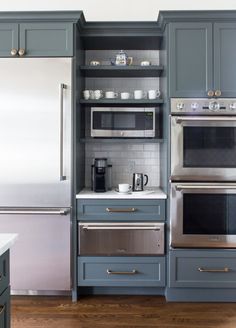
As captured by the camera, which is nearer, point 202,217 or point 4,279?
point 4,279

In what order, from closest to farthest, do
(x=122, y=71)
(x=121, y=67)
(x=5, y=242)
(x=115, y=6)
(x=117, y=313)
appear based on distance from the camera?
1. (x=5, y=242)
2. (x=117, y=313)
3. (x=121, y=67)
4. (x=122, y=71)
5. (x=115, y=6)

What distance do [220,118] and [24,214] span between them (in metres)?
1.78

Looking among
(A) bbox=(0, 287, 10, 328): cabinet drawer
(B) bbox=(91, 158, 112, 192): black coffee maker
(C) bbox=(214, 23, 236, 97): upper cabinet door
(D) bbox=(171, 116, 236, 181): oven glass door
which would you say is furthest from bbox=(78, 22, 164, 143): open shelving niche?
(A) bbox=(0, 287, 10, 328): cabinet drawer

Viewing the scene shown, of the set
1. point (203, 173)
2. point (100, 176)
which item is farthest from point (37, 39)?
point (203, 173)

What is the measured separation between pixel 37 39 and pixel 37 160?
100cm

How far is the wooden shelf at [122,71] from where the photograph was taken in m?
2.85

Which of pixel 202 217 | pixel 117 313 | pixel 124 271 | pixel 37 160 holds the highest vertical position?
pixel 37 160

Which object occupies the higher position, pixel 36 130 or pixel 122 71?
pixel 122 71

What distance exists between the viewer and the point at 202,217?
2.62 metres

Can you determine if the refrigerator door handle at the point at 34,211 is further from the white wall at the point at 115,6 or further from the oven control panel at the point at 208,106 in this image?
the white wall at the point at 115,6

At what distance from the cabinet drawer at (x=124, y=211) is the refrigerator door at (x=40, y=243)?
0.51 ft

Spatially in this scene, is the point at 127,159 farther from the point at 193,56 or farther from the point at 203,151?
the point at 193,56

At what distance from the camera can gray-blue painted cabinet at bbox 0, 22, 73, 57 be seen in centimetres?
261

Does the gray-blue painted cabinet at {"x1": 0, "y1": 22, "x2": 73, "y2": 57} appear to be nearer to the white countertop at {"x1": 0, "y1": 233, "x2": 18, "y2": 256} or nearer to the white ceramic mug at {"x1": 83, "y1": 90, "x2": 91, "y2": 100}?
the white ceramic mug at {"x1": 83, "y1": 90, "x2": 91, "y2": 100}
